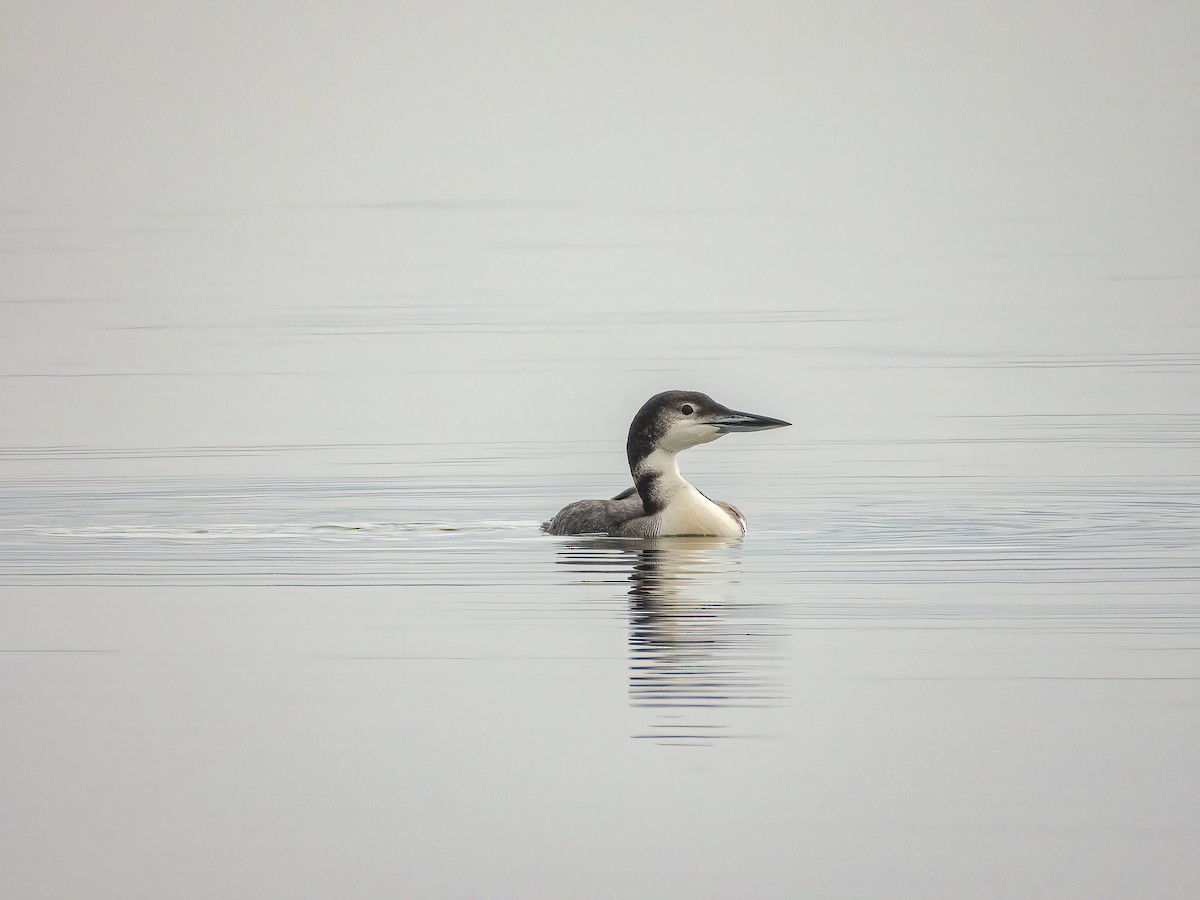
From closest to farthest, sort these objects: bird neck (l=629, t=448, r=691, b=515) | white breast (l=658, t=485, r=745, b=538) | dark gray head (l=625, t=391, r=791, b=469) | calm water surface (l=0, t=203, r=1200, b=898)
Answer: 1. calm water surface (l=0, t=203, r=1200, b=898)
2. white breast (l=658, t=485, r=745, b=538)
3. bird neck (l=629, t=448, r=691, b=515)
4. dark gray head (l=625, t=391, r=791, b=469)

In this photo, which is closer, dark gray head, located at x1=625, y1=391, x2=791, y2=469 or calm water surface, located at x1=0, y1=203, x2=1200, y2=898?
calm water surface, located at x1=0, y1=203, x2=1200, y2=898

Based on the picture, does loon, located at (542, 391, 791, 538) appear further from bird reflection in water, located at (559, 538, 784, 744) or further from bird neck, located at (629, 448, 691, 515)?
bird reflection in water, located at (559, 538, 784, 744)

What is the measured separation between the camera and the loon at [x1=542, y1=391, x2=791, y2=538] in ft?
39.5

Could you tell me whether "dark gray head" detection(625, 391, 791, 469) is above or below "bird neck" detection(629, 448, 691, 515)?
above

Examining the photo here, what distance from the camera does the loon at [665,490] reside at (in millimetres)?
12047

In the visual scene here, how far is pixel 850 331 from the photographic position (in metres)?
23.6

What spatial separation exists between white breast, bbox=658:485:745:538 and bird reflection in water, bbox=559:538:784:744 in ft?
1.23

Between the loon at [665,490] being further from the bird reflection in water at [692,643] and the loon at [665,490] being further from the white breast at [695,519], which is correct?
the bird reflection in water at [692,643]

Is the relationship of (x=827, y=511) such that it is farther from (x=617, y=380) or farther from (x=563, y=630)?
(x=617, y=380)

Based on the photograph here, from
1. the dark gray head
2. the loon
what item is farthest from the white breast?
the dark gray head

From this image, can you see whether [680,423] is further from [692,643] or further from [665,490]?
[692,643]

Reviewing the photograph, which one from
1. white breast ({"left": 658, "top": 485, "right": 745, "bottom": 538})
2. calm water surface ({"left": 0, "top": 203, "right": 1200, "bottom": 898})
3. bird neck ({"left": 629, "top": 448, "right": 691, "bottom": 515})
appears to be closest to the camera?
calm water surface ({"left": 0, "top": 203, "right": 1200, "bottom": 898})

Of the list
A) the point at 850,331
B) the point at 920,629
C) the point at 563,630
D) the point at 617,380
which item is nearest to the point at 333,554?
the point at 563,630

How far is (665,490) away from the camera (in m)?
12.2
